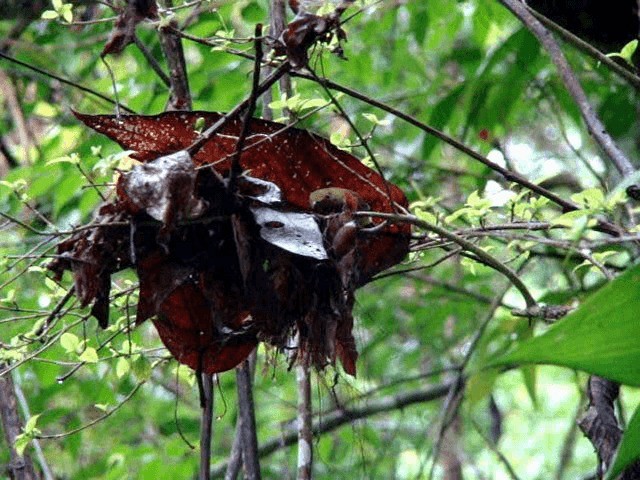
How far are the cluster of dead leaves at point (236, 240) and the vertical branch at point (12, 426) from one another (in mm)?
476

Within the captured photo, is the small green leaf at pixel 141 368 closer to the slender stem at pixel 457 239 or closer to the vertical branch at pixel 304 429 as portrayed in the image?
the vertical branch at pixel 304 429

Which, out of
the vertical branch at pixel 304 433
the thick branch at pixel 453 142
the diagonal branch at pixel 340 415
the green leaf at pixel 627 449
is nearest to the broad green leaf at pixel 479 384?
the green leaf at pixel 627 449

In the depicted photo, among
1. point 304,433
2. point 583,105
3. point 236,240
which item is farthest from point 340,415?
point 236,240

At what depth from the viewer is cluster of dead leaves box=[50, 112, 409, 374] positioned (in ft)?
3.30

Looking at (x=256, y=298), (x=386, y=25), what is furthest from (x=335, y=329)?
(x=386, y=25)

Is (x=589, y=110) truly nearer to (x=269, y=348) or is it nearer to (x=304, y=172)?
(x=304, y=172)

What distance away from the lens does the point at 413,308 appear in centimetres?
290

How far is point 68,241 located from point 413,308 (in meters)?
1.95

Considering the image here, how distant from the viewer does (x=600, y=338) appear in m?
0.87

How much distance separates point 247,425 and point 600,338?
2.32ft

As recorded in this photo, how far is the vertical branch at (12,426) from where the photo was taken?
59.6 inches

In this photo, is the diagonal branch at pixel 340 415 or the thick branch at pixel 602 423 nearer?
the thick branch at pixel 602 423

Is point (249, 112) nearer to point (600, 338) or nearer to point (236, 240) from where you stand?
point (236, 240)

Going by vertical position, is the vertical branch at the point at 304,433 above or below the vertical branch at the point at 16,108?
below
